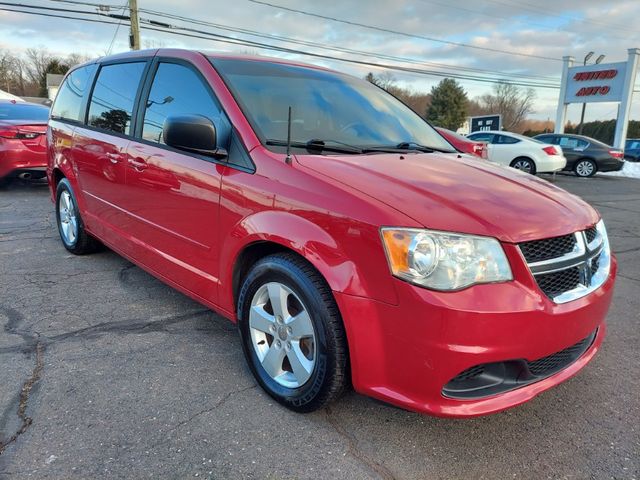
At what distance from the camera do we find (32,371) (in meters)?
2.75

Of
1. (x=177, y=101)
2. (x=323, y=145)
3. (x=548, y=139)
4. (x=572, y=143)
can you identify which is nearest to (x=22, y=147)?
(x=177, y=101)

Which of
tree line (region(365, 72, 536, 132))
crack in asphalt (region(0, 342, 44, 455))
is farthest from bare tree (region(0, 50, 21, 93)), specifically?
crack in asphalt (region(0, 342, 44, 455))

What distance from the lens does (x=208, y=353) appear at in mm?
3012

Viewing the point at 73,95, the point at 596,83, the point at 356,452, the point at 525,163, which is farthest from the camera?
the point at 596,83

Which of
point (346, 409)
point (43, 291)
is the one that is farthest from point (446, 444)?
point (43, 291)

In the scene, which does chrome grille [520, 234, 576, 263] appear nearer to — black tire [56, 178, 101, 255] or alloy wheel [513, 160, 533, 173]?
black tire [56, 178, 101, 255]

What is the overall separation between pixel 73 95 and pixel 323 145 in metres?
3.25

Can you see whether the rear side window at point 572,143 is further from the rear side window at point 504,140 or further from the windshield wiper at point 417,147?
the windshield wiper at point 417,147

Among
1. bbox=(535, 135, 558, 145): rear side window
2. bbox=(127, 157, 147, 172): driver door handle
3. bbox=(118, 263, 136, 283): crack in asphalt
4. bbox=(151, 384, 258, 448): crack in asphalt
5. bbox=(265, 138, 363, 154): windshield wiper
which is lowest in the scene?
bbox=(151, 384, 258, 448): crack in asphalt

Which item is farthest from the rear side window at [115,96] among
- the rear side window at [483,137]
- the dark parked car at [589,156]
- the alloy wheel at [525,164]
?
the dark parked car at [589,156]

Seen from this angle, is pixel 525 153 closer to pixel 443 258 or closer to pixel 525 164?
pixel 525 164

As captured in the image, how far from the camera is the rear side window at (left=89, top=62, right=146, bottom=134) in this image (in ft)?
11.7

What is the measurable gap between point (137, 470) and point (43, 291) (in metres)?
2.54

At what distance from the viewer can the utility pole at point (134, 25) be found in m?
21.3
